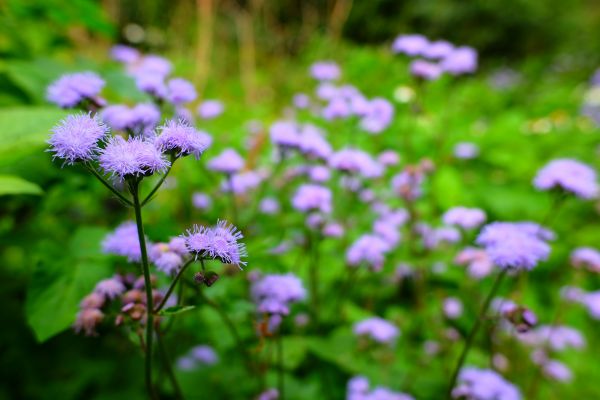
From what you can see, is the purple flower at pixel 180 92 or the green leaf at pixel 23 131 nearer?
the green leaf at pixel 23 131

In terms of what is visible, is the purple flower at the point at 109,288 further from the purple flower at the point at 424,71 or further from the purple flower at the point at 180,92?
the purple flower at the point at 424,71

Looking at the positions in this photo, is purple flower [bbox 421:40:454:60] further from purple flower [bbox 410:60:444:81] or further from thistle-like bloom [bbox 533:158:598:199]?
thistle-like bloom [bbox 533:158:598:199]

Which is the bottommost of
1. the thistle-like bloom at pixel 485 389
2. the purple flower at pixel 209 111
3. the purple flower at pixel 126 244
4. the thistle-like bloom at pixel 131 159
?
the thistle-like bloom at pixel 485 389

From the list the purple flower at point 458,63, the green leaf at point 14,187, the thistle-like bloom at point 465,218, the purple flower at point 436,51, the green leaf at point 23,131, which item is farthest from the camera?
the purple flower at point 458,63

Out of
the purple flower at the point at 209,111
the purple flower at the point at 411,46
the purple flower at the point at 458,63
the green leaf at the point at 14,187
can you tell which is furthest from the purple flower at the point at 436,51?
the green leaf at the point at 14,187

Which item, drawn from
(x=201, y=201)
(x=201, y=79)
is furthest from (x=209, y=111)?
(x=201, y=79)

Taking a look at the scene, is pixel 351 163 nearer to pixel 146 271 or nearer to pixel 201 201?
pixel 201 201

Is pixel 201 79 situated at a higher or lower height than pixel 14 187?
higher
